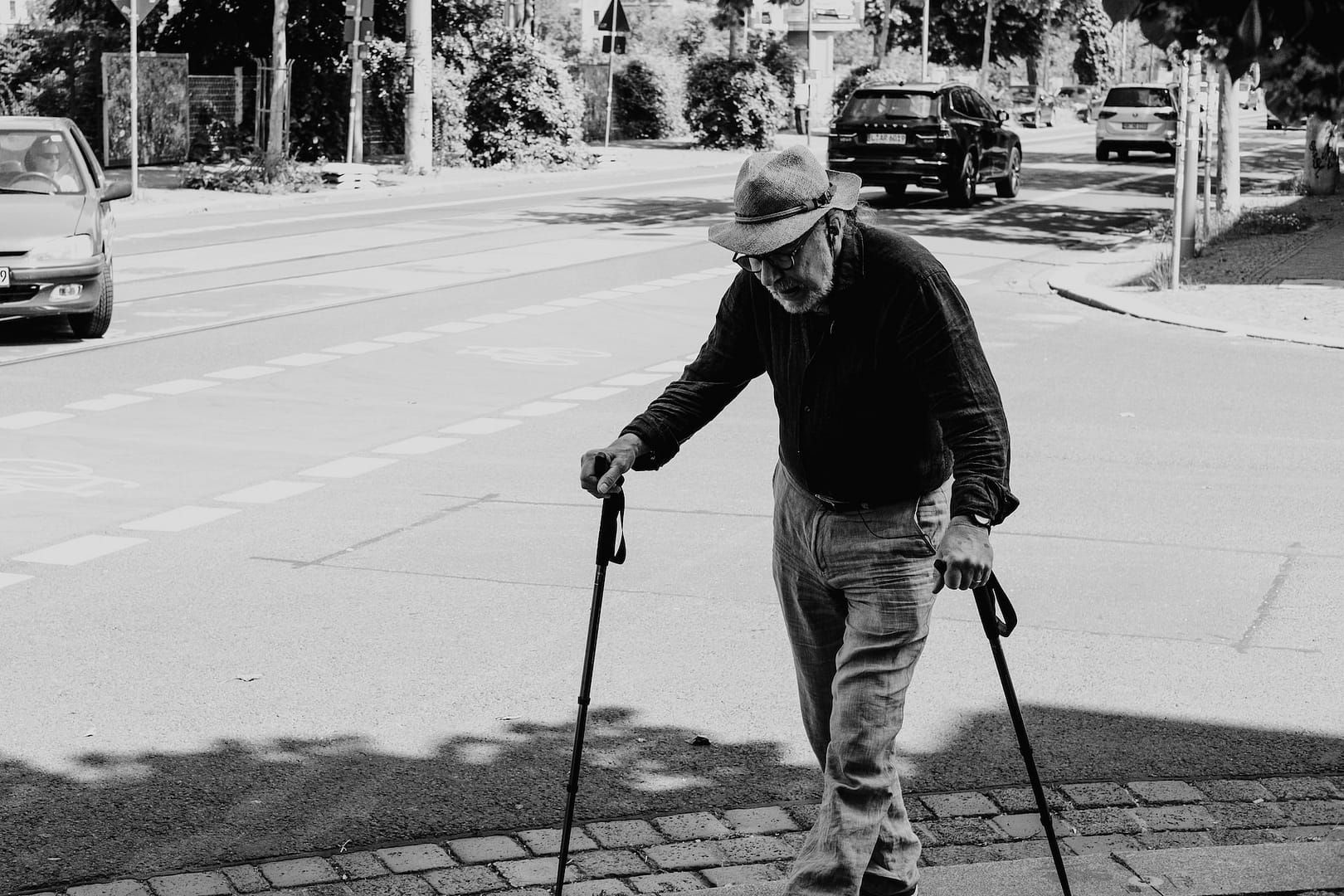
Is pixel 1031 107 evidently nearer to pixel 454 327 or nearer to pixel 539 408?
pixel 454 327

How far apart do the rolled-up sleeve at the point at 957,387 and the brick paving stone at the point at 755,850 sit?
127cm

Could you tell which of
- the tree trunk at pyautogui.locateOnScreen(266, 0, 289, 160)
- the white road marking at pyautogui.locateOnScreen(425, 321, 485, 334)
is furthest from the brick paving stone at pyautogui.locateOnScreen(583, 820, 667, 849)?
the tree trunk at pyautogui.locateOnScreen(266, 0, 289, 160)

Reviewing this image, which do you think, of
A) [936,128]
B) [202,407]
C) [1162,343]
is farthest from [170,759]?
[936,128]

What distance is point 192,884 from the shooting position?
4.28m

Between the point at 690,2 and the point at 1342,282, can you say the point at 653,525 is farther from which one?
the point at 690,2

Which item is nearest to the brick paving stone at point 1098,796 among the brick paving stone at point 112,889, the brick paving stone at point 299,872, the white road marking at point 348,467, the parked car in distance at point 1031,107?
the brick paving stone at point 299,872

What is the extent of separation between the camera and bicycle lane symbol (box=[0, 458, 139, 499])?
28.4 feet

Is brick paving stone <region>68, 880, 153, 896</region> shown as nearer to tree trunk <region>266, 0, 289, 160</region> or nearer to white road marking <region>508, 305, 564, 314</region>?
white road marking <region>508, 305, 564, 314</region>

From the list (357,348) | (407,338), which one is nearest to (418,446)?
(357,348)

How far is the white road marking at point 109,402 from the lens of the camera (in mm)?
10781

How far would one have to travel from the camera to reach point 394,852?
451 centimetres

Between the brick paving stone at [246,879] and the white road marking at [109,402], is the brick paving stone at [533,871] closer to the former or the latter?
the brick paving stone at [246,879]

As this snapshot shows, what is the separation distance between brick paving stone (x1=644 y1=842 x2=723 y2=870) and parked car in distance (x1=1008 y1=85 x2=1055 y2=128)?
206 feet

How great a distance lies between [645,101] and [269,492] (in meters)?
45.2
